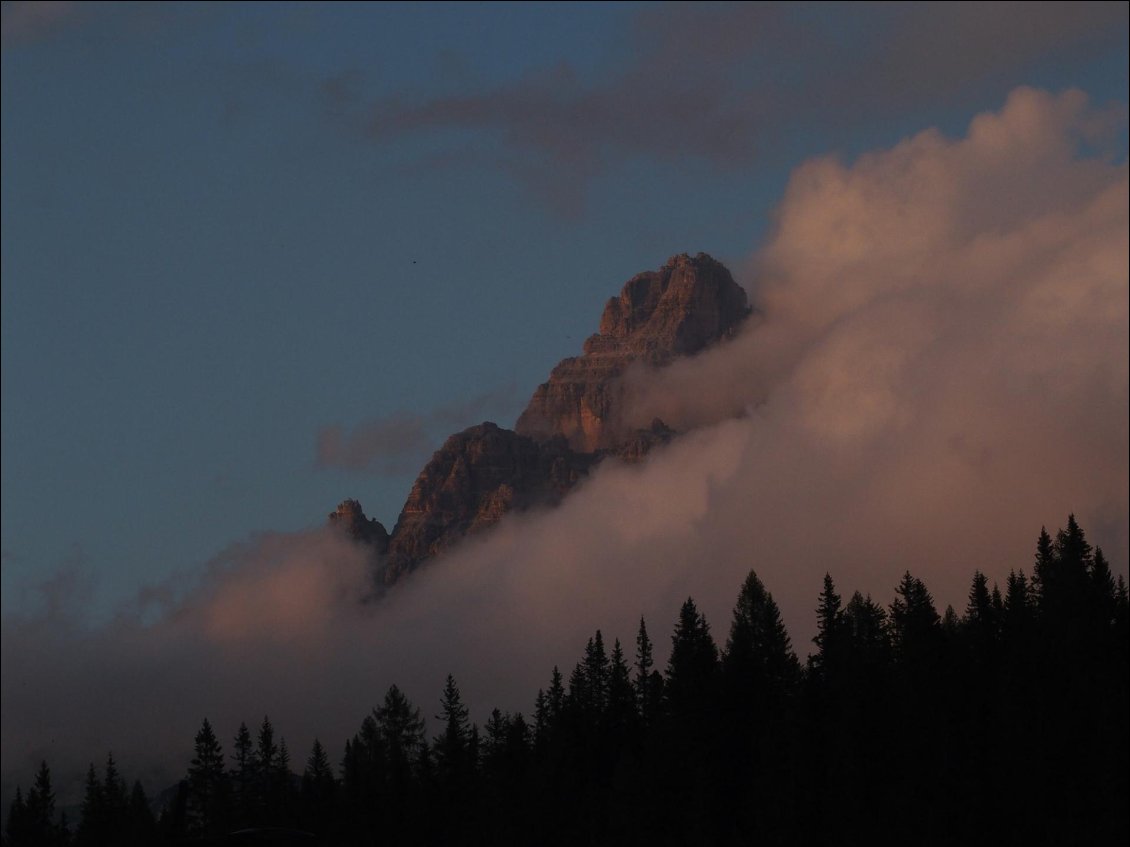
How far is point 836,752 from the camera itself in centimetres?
15412

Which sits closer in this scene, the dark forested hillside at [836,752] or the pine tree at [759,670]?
the dark forested hillside at [836,752]

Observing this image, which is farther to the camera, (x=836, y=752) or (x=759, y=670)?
(x=759, y=670)

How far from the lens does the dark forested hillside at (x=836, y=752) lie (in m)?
140

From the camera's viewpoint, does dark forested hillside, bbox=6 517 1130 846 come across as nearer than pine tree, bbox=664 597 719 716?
Yes

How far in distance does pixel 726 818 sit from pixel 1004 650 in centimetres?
2648

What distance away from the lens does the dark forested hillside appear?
460 feet

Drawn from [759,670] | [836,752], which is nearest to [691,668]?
[759,670]

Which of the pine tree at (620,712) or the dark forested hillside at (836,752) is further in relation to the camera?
the pine tree at (620,712)

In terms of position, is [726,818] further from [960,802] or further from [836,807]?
[960,802]

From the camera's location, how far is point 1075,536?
7530 inches

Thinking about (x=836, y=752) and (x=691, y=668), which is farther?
(x=691, y=668)

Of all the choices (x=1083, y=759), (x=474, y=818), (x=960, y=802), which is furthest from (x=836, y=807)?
(x=474, y=818)

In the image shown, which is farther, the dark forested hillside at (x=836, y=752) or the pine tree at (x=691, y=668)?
the pine tree at (x=691, y=668)

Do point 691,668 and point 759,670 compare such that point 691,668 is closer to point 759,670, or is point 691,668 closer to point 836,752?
point 759,670
